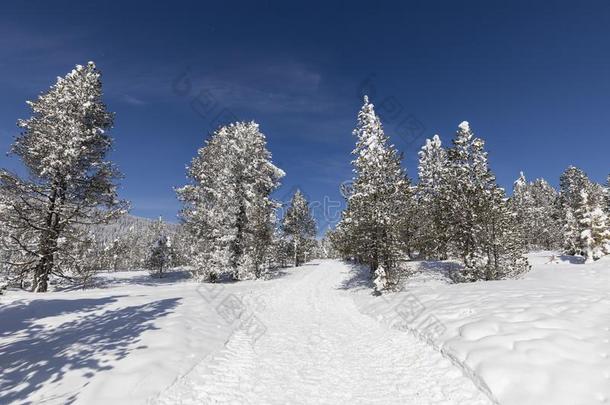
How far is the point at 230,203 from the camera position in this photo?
26.9m

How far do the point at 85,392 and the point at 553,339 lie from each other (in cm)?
961

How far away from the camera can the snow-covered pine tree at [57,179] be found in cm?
1811

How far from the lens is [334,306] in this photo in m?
18.2

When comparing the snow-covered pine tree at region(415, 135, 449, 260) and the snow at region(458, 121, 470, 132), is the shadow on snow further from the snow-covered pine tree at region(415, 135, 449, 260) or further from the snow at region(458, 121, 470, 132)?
the snow at region(458, 121, 470, 132)

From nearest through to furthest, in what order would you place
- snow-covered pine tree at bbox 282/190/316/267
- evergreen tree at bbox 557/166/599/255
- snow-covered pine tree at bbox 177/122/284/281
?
snow-covered pine tree at bbox 177/122/284/281
evergreen tree at bbox 557/166/599/255
snow-covered pine tree at bbox 282/190/316/267

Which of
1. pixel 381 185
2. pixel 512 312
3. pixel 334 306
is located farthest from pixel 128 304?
pixel 381 185

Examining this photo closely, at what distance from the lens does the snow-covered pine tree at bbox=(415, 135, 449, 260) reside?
24.8 meters

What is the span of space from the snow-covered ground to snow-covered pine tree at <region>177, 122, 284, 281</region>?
→ 1208cm

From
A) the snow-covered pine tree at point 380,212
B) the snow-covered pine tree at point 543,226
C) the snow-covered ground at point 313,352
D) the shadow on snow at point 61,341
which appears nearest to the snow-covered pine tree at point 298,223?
the snow-covered pine tree at point 380,212

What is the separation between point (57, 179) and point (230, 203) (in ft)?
37.3

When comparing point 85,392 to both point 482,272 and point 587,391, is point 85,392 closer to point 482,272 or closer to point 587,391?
point 587,391

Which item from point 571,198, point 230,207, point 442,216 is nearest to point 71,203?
point 230,207

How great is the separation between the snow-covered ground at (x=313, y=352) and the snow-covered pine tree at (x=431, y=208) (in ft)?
34.9

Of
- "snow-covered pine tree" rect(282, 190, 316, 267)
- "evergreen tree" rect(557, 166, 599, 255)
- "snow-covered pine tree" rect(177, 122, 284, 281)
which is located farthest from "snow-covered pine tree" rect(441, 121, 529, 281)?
"snow-covered pine tree" rect(282, 190, 316, 267)
